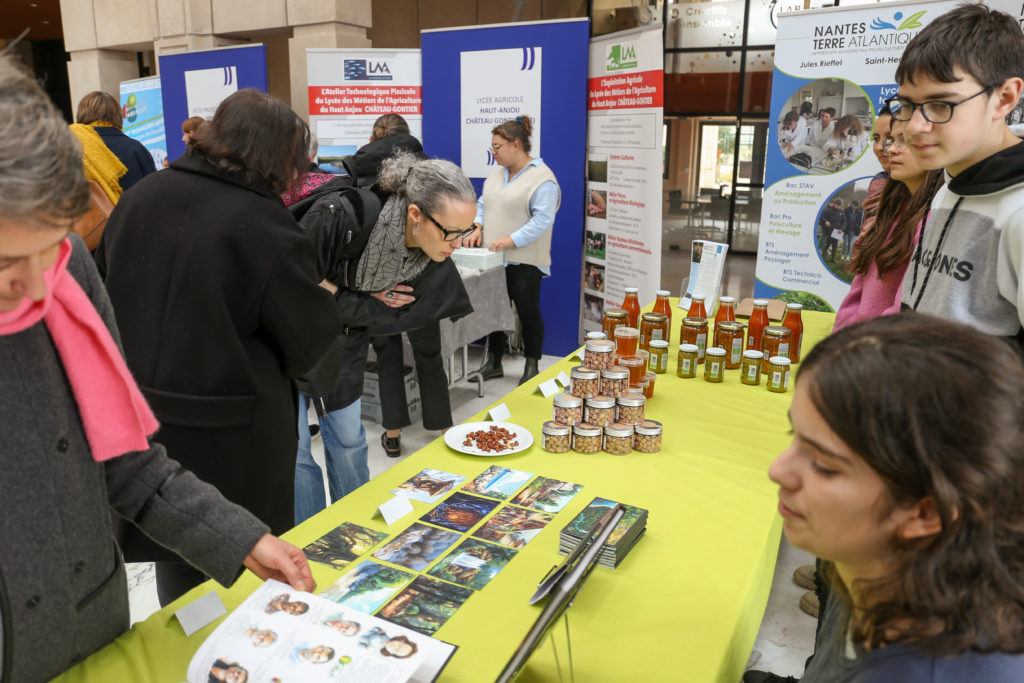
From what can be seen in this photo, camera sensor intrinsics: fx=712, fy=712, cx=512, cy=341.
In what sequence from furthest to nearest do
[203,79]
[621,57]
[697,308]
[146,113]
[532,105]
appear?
[146,113] → [203,79] → [532,105] → [621,57] → [697,308]

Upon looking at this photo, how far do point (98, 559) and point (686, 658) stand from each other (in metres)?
0.90

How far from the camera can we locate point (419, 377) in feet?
11.6

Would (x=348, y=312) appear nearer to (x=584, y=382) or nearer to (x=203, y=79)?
(x=584, y=382)

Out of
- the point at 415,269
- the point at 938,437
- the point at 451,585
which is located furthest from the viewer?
the point at 415,269

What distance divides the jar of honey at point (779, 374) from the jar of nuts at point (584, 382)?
74 cm

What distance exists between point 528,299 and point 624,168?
1.06 m

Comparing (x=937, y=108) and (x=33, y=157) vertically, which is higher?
(x=937, y=108)

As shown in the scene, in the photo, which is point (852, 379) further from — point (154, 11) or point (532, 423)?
point (154, 11)

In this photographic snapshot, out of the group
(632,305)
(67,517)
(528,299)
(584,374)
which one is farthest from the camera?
(528,299)

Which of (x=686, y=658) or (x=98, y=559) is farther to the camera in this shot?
(x=686, y=658)

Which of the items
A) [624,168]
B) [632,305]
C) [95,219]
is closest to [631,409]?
[632,305]

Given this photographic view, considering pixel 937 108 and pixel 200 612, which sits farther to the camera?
pixel 937 108

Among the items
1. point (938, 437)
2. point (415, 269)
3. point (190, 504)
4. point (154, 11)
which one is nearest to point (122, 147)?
point (415, 269)

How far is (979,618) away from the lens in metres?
0.67
